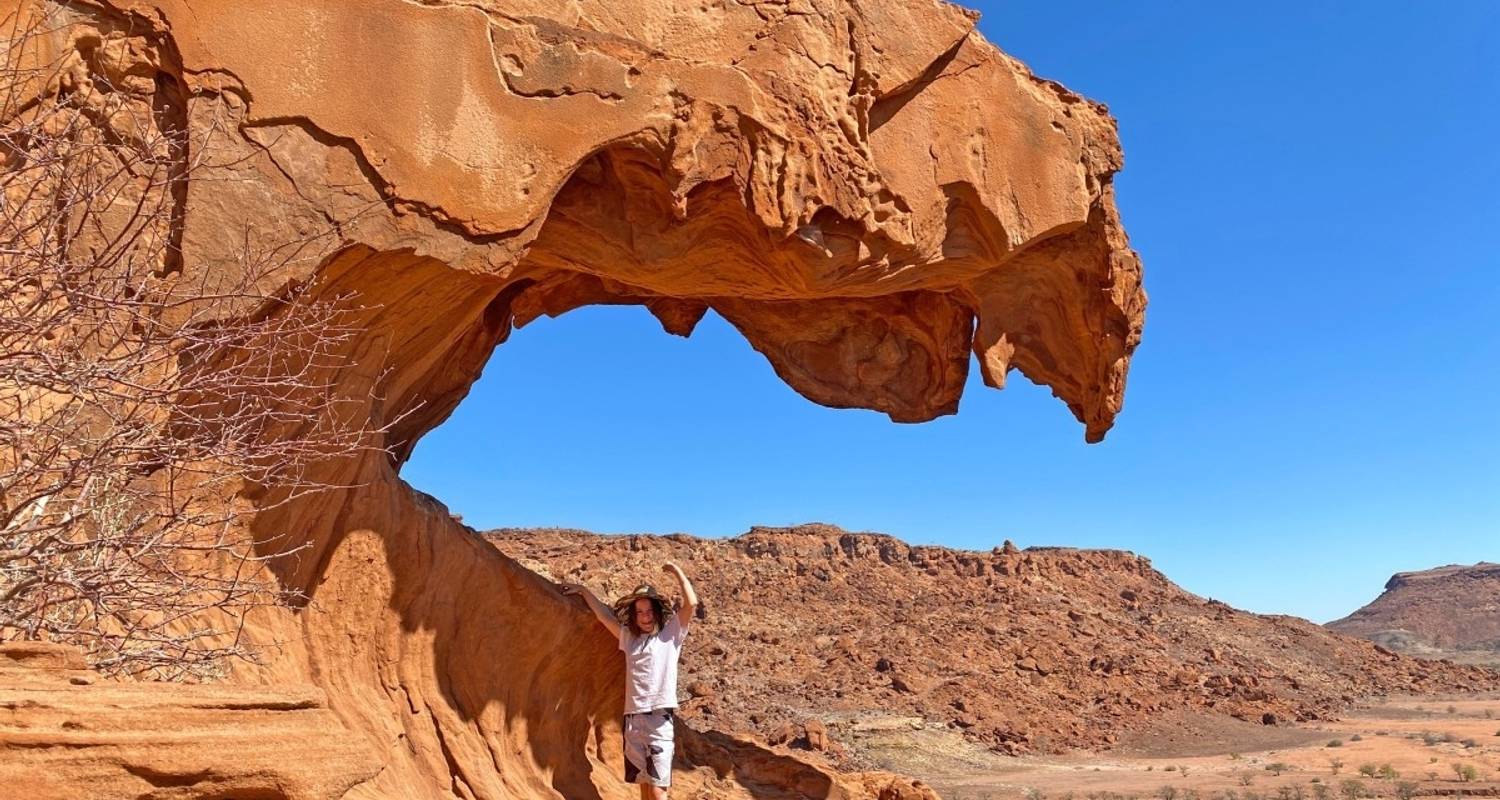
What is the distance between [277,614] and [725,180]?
3034 millimetres

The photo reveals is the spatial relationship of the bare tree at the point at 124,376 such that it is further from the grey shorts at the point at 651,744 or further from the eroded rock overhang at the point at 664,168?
the grey shorts at the point at 651,744

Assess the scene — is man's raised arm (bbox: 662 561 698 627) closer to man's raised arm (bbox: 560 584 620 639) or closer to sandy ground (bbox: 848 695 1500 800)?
man's raised arm (bbox: 560 584 620 639)

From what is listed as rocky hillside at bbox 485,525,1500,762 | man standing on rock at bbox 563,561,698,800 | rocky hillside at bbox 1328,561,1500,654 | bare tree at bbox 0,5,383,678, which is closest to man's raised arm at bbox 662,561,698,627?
man standing on rock at bbox 563,561,698,800

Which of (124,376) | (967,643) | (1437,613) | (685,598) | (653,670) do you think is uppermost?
(1437,613)

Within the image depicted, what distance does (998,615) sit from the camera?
29.6 metres

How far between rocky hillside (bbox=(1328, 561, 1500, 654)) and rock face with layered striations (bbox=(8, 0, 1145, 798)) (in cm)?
5523

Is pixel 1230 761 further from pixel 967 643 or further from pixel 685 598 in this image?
pixel 685 598

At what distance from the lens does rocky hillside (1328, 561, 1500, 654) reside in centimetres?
5541

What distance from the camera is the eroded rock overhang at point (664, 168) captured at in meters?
→ 4.76

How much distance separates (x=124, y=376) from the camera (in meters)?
3.23

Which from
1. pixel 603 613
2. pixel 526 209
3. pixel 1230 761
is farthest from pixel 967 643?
pixel 526 209

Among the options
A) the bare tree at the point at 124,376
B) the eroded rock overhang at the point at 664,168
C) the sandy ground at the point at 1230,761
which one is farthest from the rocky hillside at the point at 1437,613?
the bare tree at the point at 124,376

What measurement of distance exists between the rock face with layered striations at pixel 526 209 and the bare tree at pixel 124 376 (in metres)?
0.07

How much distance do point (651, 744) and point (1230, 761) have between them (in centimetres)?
1649
